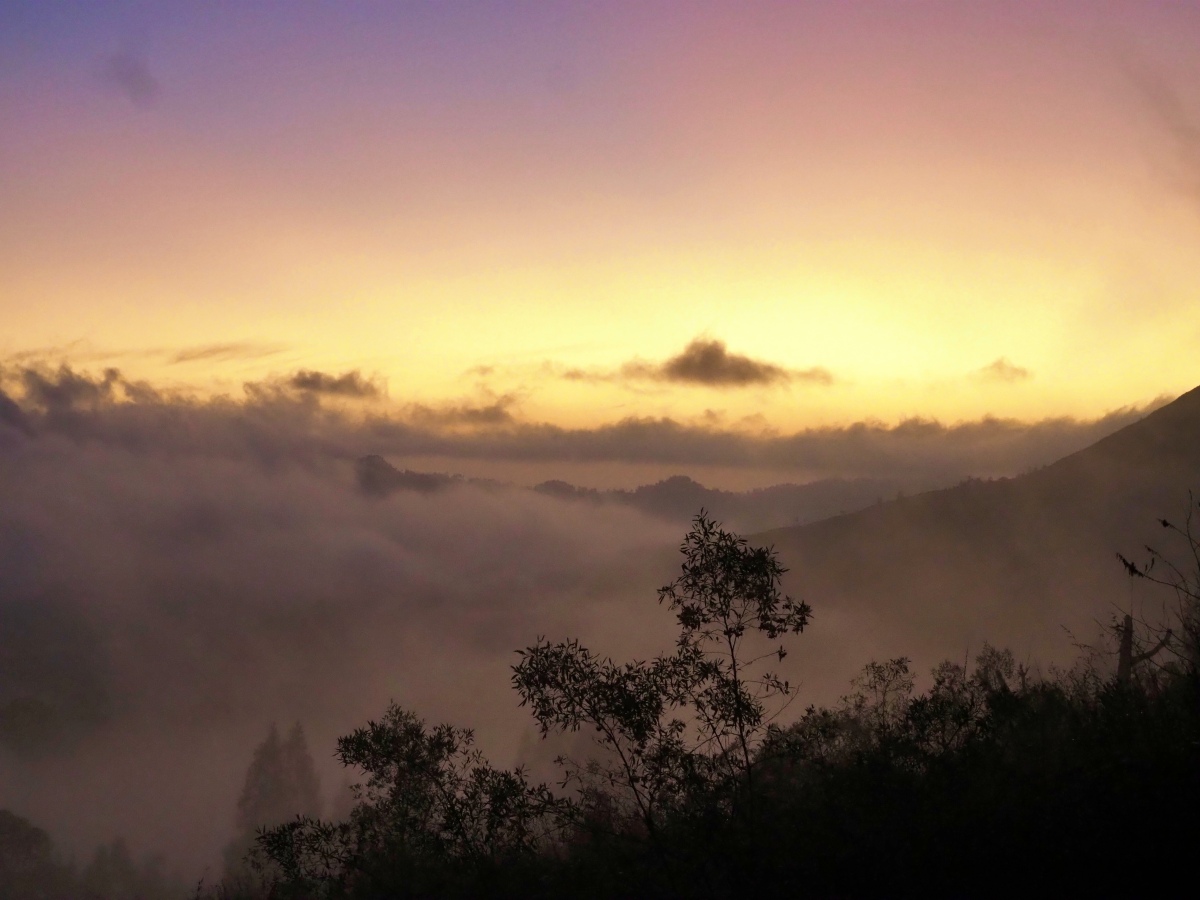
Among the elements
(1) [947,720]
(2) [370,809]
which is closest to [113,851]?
(2) [370,809]

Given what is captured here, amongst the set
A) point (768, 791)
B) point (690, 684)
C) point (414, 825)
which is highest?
point (690, 684)

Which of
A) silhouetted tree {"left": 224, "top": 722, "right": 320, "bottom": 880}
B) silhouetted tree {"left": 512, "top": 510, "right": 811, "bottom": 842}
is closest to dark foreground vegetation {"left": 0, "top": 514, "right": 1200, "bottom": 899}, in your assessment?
silhouetted tree {"left": 512, "top": 510, "right": 811, "bottom": 842}

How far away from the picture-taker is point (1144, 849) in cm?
1744

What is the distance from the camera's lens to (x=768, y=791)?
2752 cm

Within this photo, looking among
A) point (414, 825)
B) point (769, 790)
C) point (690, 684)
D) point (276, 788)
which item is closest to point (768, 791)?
point (769, 790)

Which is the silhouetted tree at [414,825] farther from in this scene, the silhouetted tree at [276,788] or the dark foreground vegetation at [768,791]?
the silhouetted tree at [276,788]

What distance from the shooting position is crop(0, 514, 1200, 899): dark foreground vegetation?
18938 mm

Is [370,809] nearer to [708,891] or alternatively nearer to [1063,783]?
[708,891]

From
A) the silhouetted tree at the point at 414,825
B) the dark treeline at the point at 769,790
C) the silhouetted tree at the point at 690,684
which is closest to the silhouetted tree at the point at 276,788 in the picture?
the silhouetted tree at the point at 414,825

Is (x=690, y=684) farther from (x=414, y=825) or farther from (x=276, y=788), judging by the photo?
(x=276, y=788)

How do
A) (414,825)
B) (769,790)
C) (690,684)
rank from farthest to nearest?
1. (414,825)
2. (769,790)
3. (690,684)

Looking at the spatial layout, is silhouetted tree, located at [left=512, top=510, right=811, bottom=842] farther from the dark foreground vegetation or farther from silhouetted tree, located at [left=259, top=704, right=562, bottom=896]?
silhouetted tree, located at [left=259, top=704, right=562, bottom=896]

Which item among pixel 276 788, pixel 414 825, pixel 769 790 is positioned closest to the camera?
pixel 769 790

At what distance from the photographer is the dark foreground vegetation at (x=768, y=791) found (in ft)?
62.1
